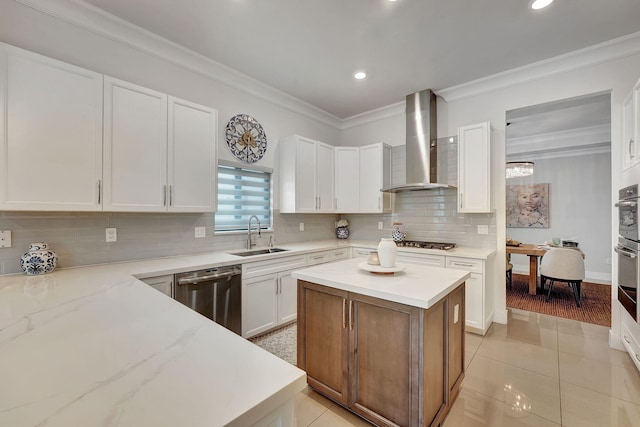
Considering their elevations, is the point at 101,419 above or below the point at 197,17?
below

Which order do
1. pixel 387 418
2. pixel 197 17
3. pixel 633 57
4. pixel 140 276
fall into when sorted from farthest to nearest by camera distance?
pixel 633 57 < pixel 197 17 < pixel 140 276 < pixel 387 418

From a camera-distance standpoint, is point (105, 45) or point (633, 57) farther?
point (633, 57)

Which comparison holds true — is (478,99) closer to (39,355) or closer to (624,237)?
(624,237)

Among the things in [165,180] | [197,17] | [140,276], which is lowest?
[140,276]

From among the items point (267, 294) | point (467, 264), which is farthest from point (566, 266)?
point (267, 294)

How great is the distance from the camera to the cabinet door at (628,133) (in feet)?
7.63

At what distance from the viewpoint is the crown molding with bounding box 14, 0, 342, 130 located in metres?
2.13

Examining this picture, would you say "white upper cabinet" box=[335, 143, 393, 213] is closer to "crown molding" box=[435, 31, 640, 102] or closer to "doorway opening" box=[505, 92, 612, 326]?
"crown molding" box=[435, 31, 640, 102]

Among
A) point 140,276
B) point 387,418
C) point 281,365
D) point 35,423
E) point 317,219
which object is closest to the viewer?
point 35,423

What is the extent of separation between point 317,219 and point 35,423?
12.9 ft

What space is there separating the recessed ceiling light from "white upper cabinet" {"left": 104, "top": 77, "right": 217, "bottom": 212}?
2.83m

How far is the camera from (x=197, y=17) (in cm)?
231

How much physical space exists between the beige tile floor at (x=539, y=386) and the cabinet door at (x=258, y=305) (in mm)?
965

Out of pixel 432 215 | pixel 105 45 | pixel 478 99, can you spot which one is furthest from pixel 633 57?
pixel 105 45
